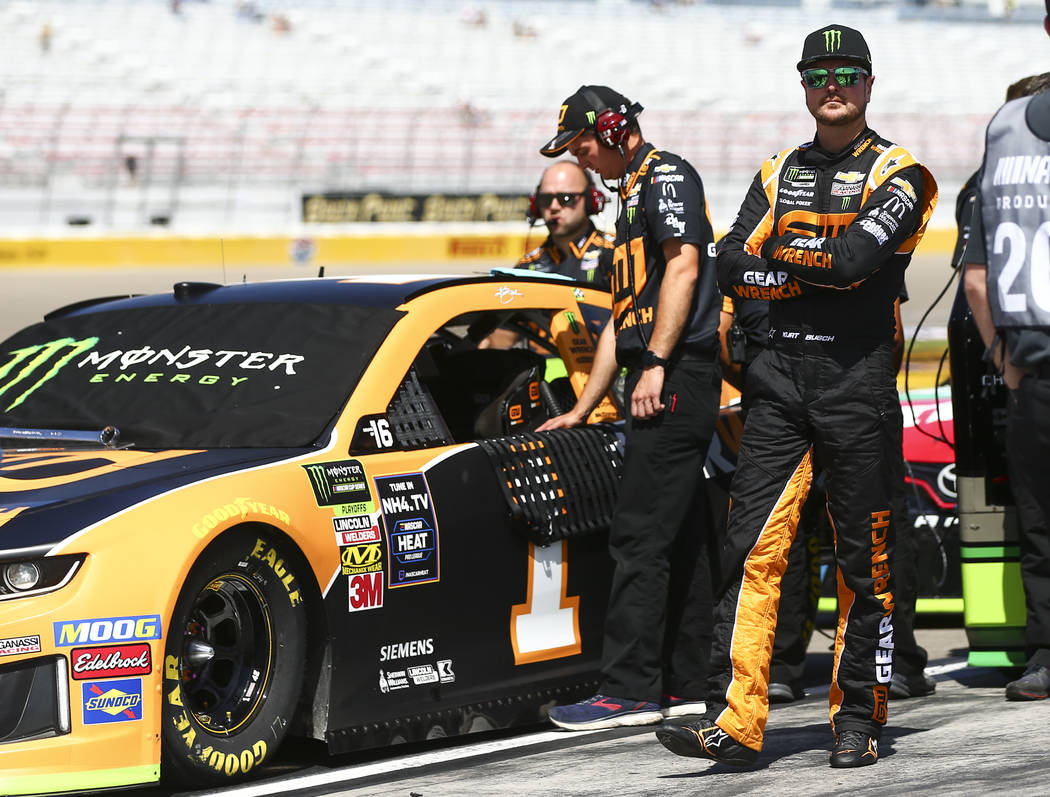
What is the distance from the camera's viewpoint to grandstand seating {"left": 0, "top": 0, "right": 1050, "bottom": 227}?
3041cm

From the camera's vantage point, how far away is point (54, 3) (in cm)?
3903

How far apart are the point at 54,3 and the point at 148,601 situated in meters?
38.2

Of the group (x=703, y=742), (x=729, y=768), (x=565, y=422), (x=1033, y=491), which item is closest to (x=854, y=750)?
(x=729, y=768)

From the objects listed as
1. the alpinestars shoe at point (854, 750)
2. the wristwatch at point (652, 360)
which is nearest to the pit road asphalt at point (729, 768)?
the alpinestars shoe at point (854, 750)

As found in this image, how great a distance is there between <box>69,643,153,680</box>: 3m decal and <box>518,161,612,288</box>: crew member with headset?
3.95m

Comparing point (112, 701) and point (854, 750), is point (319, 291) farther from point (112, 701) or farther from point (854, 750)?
point (854, 750)

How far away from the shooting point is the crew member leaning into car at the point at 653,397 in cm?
512

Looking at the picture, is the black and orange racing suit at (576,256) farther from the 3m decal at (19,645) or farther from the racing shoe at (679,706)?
the 3m decal at (19,645)

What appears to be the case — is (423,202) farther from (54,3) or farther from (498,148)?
(54,3)

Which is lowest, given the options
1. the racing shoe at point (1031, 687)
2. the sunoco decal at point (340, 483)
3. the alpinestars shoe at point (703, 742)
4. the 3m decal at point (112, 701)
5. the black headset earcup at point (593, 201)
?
the racing shoe at point (1031, 687)

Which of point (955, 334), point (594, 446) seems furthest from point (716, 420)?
point (955, 334)

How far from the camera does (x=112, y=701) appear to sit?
12.7 ft

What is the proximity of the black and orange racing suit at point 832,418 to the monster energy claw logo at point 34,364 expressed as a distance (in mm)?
2389

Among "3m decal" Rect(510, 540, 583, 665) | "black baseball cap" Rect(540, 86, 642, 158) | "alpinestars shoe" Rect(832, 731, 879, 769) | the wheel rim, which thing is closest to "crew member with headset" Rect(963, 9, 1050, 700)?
"alpinestars shoe" Rect(832, 731, 879, 769)
